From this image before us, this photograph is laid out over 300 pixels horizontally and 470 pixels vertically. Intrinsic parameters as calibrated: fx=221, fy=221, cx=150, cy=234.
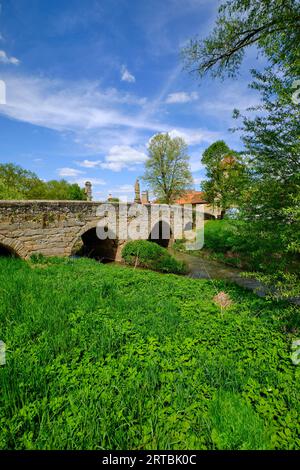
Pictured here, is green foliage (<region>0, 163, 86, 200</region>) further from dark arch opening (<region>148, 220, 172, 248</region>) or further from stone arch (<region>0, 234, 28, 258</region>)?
stone arch (<region>0, 234, 28, 258</region>)

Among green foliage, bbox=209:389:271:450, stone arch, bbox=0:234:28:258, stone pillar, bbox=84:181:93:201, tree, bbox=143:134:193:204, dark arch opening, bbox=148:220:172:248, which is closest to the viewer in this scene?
green foliage, bbox=209:389:271:450

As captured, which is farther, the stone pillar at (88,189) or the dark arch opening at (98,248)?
the stone pillar at (88,189)

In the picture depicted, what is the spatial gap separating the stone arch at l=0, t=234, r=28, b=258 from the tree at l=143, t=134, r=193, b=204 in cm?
2533

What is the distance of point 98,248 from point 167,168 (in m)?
20.8

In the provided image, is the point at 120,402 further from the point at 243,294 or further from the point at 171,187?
the point at 171,187

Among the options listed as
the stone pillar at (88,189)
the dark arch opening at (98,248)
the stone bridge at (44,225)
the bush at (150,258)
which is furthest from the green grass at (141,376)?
the stone pillar at (88,189)

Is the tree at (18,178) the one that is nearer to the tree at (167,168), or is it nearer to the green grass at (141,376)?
the tree at (167,168)

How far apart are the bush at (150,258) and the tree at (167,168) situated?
67.5ft

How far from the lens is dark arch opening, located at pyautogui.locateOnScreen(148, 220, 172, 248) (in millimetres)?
17425

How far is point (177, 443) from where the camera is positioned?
1.93m

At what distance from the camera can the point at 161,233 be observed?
18.5 meters

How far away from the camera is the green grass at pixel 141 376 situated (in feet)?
6.44

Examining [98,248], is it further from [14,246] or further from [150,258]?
[14,246]

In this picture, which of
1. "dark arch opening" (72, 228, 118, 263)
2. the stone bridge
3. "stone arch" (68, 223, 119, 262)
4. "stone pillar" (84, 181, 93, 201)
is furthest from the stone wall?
"stone pillar" (84, 181, 93, 201)
